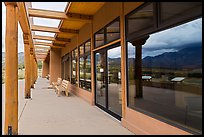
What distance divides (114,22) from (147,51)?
1869 millimetres

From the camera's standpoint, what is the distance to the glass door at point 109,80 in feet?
18.3

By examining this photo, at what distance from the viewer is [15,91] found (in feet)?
13.1

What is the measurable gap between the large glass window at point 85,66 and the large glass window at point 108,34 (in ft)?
4.20

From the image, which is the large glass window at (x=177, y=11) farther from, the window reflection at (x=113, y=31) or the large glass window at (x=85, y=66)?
the large glass window at (x=85, y=66)

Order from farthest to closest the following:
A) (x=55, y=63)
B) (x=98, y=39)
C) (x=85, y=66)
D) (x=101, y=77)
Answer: (x=55, y=63)
(x=85, y=66)
(x=98, y=39)
(x=101, y=77)

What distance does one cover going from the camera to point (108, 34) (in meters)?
6.27

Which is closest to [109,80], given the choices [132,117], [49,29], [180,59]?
[132,117]

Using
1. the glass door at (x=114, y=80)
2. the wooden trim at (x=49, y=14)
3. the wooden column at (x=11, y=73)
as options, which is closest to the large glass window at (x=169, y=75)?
the glass door at (x=114, y=80)

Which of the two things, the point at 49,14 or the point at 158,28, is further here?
the point at 49,14

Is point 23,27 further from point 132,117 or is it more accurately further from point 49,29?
point 132,117

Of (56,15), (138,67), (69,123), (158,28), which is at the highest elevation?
(56,15)

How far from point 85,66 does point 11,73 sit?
5408 millimetres

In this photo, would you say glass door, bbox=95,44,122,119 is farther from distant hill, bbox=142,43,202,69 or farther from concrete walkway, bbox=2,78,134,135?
distant hill, bbox=142,43,202,69

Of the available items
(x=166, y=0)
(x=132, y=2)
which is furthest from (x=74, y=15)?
(x=166, y=0)
